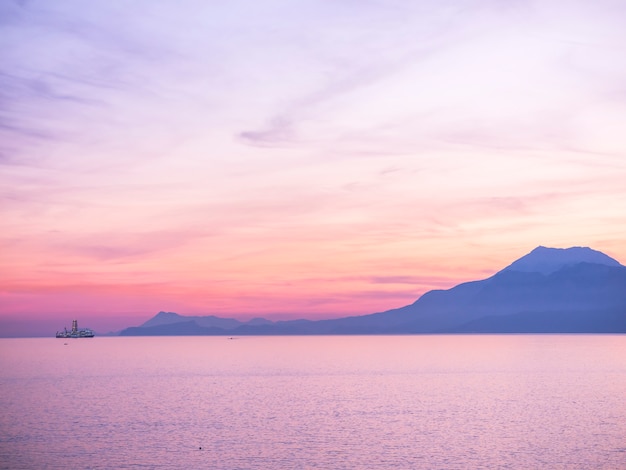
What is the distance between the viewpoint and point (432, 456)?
76.6m

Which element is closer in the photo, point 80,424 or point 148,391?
point 80,424

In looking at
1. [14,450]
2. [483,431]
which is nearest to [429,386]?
[483,431]

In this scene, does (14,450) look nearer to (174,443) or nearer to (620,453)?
(174,443)

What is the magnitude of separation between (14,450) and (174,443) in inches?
681

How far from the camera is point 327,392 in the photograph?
475 ft

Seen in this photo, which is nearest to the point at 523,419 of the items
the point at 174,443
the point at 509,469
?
the point at 509,469

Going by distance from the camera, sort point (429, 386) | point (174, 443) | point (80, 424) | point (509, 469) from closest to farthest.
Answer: point (509, 469), point (174, 443), point (80, 424), point (429, 386)

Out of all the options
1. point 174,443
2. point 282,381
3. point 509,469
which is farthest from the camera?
point 282,381

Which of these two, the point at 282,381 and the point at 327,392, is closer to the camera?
the point at 327,392

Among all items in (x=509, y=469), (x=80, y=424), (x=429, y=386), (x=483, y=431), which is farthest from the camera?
(x=429, y=386)

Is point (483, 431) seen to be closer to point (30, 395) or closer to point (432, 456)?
point (432, 456)

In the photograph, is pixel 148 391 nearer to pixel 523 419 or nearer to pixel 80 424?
pixel 80 424

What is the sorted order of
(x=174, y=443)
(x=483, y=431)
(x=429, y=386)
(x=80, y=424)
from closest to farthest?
(x=174, y=443) → (x=483, y=431) → (x=80, y=424) → (x=429, y=386)

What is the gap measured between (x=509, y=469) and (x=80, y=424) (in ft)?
191
